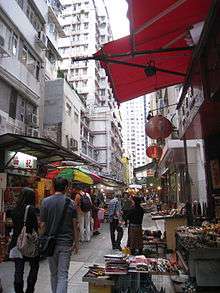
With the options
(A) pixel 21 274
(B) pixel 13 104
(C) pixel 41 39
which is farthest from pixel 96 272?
(C) pixel 41 39

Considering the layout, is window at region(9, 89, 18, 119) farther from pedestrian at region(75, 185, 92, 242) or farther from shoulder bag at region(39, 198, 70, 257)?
shoulder bag at region(39, 198, 70, 257)

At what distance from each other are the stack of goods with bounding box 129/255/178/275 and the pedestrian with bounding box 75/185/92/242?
24.8 feet

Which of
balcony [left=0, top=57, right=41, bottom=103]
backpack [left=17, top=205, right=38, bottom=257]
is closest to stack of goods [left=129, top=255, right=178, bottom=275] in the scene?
backpack [left=17, top=205, right=38, bottom=257]

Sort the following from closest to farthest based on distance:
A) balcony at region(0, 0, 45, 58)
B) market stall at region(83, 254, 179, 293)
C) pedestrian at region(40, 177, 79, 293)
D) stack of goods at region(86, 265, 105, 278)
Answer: pedestrian at region(40, 177, 79, 293), market stall at region(83, 254, 179, 293), stack of goods at region(86, 265, 105, 278), balcony at region(0, 0, 45, 58)

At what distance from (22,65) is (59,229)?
15436 mm

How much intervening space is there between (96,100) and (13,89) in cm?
4372

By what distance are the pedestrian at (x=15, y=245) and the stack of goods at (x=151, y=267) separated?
1635 millimetres

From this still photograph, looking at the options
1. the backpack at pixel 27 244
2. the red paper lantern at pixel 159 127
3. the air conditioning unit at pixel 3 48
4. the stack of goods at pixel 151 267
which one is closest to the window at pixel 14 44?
the air conditioning unit at pixel 3 48

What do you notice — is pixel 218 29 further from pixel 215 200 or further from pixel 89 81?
pixel 89 81

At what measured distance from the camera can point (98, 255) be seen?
10602mm

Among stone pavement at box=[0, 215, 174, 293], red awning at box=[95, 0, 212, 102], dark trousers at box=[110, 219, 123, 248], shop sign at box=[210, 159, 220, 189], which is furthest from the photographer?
dark trousers at box=[110, 219, 123, 248]

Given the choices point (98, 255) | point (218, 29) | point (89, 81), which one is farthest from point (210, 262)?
point (89, 81)

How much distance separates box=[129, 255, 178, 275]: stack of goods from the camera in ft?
17.1

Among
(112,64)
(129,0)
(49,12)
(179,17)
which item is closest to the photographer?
(129,0)
